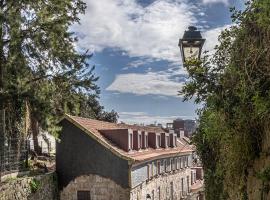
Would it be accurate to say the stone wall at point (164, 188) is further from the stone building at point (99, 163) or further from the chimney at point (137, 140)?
the chimney at point (137, 140)

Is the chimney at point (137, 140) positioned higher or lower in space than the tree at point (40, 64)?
lower

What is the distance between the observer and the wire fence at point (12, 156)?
19.1 metres

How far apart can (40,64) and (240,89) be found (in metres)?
15.7

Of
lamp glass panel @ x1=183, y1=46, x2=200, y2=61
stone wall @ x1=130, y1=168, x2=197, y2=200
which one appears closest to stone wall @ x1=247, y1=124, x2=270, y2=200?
lamp glass panel @ x1=183, y1=46, x2=200, y2=61

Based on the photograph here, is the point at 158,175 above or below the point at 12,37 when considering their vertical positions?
below

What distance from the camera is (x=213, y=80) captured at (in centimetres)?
584

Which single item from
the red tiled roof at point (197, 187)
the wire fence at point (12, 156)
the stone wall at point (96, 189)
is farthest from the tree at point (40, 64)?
the red tiled roof at point (197, 187)

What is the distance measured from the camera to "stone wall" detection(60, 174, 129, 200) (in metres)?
22.6

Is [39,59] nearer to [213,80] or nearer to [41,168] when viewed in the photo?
[41,168]

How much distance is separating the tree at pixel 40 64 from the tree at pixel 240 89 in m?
12.6

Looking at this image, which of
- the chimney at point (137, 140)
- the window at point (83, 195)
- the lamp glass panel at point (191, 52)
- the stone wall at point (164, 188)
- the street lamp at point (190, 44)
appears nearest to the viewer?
the lamp glass panel at point (191, 52)

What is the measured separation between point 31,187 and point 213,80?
15791 millimetres

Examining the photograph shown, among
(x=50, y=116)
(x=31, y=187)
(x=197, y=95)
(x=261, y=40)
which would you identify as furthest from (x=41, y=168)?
→ (x=261, y=40)

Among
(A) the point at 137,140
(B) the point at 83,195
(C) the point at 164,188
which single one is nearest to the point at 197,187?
(C) the point at 164,188
